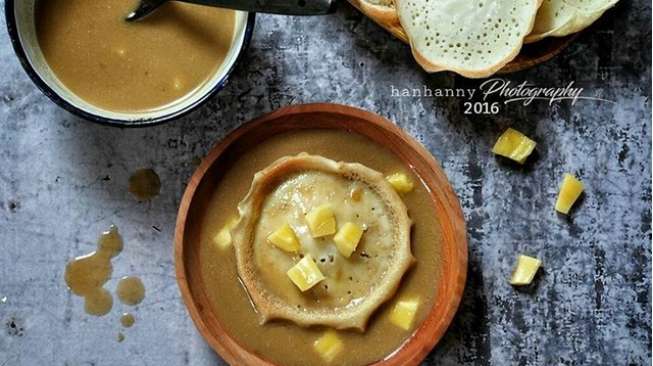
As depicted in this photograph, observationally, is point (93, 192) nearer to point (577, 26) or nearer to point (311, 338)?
point (311, 338)

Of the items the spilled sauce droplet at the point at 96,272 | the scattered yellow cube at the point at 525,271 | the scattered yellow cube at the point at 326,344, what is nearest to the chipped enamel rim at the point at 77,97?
the spilled sauce droplet at the point at 96,272

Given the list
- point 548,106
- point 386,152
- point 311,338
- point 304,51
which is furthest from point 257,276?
point 548,106

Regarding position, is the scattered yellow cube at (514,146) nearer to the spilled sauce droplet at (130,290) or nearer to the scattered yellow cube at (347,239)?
the scattered yellow cube at (347,239)

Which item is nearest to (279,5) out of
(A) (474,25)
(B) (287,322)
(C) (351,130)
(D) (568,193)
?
(C) (351,130)

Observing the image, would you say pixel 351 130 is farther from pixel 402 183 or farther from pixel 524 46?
pixel 524 46

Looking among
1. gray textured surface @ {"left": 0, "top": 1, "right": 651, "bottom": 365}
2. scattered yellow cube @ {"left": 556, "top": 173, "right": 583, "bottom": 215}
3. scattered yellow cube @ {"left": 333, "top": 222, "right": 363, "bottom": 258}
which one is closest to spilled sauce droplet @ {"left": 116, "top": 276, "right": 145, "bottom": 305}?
gray textured surface @ {"left": 0, "top": 1, "right": 651, "bottom": 365}
